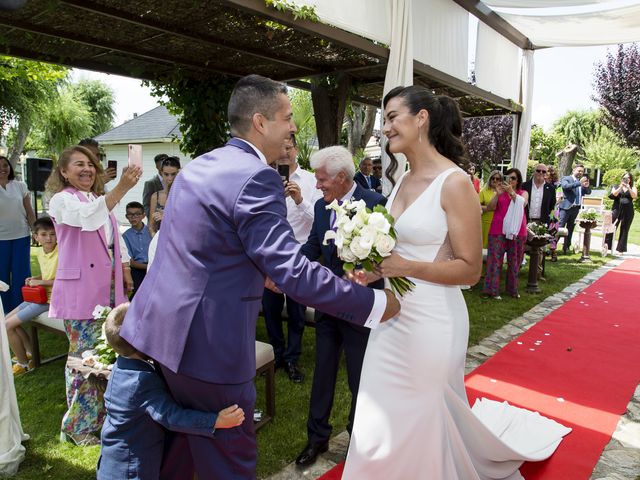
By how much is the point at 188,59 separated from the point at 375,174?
561 cm

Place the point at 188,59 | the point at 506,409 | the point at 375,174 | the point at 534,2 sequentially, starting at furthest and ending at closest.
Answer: the point at 375,174 → the point at 534,2 → the point at 188,59 → the point at 506,409

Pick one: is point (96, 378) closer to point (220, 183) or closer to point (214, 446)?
point (214, 446)

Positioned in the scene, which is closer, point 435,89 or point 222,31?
point 222,31

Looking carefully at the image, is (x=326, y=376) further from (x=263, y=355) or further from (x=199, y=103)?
(x=199, y=103)

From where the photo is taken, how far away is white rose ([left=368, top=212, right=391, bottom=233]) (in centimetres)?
220

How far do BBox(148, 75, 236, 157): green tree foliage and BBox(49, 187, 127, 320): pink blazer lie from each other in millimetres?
4284

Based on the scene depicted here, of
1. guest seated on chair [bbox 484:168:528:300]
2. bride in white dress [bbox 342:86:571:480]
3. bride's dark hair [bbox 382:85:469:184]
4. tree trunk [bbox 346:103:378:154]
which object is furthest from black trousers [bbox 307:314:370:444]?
tree trunk [bbox 346:103:378:154]

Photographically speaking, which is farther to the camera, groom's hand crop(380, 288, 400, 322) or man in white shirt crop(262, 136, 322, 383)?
man in white shirt crop(262, 136, 322, 383)

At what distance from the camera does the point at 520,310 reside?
743 cm

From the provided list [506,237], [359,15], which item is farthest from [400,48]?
[506,237]

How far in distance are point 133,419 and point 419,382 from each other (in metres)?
1.43

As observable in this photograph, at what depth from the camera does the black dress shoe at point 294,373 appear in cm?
465

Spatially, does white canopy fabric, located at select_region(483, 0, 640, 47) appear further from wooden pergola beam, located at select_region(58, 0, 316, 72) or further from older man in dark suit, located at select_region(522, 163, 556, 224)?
wooden pergola beam, located at select_region(58, 0, 316, 72)

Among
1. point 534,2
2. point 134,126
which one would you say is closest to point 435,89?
point 534,2
